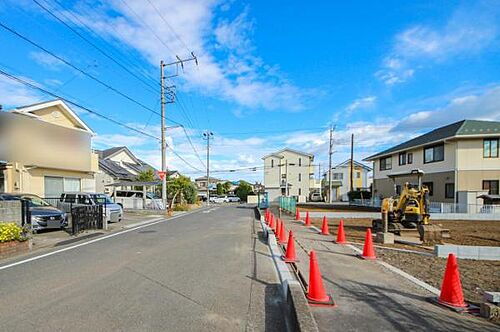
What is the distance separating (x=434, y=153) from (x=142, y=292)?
2923 centimetres

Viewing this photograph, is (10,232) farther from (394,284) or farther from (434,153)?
(434,153)

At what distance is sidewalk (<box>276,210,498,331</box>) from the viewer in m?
4.07

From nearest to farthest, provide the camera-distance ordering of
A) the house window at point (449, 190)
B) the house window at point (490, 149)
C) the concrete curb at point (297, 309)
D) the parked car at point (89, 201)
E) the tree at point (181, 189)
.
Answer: the concrete curb at point (297, 309), the parked car at point (89, 201), the house window at point (490, 149), the house window at point (449, 190), the tree at point (181, 189)

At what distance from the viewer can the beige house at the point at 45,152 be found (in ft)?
43.1

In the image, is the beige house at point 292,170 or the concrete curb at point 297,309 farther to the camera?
the beige house at point 292,170

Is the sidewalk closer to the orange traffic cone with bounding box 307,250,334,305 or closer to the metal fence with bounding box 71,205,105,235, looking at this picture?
the orange traffic cone with bounding box 307,250,334,305

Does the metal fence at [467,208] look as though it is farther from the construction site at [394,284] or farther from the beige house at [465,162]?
the construction site at [394,284]

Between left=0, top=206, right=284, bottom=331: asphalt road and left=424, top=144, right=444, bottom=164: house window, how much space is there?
24199 millimetres

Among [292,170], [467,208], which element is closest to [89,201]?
[467,208]

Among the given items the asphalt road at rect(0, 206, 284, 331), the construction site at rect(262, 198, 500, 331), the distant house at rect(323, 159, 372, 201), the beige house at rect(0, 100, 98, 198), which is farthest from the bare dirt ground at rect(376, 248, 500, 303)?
the distant house at rect(323, 159, 372, 201)

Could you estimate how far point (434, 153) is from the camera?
2814 centimetres

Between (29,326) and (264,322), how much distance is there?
9.43ft

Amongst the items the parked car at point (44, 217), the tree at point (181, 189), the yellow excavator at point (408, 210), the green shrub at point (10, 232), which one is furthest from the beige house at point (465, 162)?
the tree at point (181, 189)

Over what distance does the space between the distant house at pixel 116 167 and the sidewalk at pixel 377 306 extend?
24951mm
